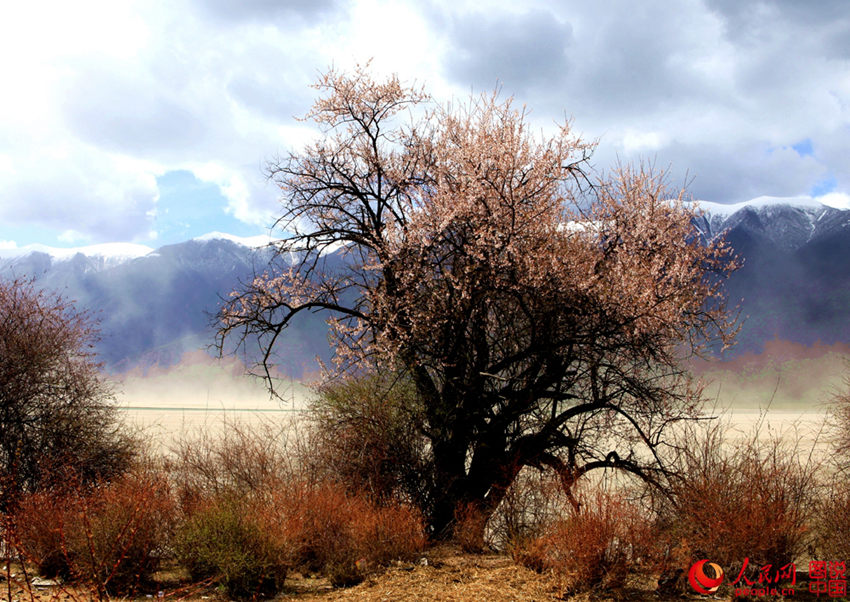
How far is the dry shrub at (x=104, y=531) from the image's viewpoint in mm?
9000

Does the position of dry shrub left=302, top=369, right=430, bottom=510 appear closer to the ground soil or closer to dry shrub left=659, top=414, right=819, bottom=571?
the ground soil

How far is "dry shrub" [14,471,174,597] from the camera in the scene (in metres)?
9.00

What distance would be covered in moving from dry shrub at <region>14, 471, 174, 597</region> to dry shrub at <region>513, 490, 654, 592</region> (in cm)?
546

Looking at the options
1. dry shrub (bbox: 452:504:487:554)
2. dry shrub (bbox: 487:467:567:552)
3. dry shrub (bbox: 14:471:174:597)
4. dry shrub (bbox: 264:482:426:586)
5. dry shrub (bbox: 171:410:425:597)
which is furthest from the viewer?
dry shrub (bbox: 452:504:487:554)

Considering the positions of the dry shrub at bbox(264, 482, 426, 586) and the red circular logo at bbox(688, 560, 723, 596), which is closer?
the red circular logo at bbox(688, 560, 723, 596)

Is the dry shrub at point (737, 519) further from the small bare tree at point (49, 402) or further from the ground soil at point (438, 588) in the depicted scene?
the small bare tree at point (49, 402)

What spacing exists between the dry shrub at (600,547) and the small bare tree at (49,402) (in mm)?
9554

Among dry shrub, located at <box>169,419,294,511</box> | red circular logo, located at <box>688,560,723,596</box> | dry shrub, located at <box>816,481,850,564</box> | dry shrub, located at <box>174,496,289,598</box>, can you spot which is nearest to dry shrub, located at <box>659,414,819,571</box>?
red circular logo, located at <box>688,560,723,596</box>

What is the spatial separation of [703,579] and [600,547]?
1.61 m

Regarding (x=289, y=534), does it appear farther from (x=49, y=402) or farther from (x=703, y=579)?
(x=49, y=402)

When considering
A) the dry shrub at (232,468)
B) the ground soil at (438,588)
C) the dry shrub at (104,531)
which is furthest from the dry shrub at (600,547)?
the dry shrub at (232,468)

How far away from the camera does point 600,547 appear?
819cm

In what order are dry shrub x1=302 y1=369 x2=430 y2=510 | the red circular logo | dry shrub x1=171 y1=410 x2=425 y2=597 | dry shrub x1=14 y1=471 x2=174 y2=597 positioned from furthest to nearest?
dry shrub x1=302 y1=369 x2=430 y2=510 < dry shrub x1=14 y1=471 x2=174 y2=597 < dry shrub x1=171 y1=410 x2=425 y2=597 < the red circular logo

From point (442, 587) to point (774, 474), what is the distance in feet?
15.4
